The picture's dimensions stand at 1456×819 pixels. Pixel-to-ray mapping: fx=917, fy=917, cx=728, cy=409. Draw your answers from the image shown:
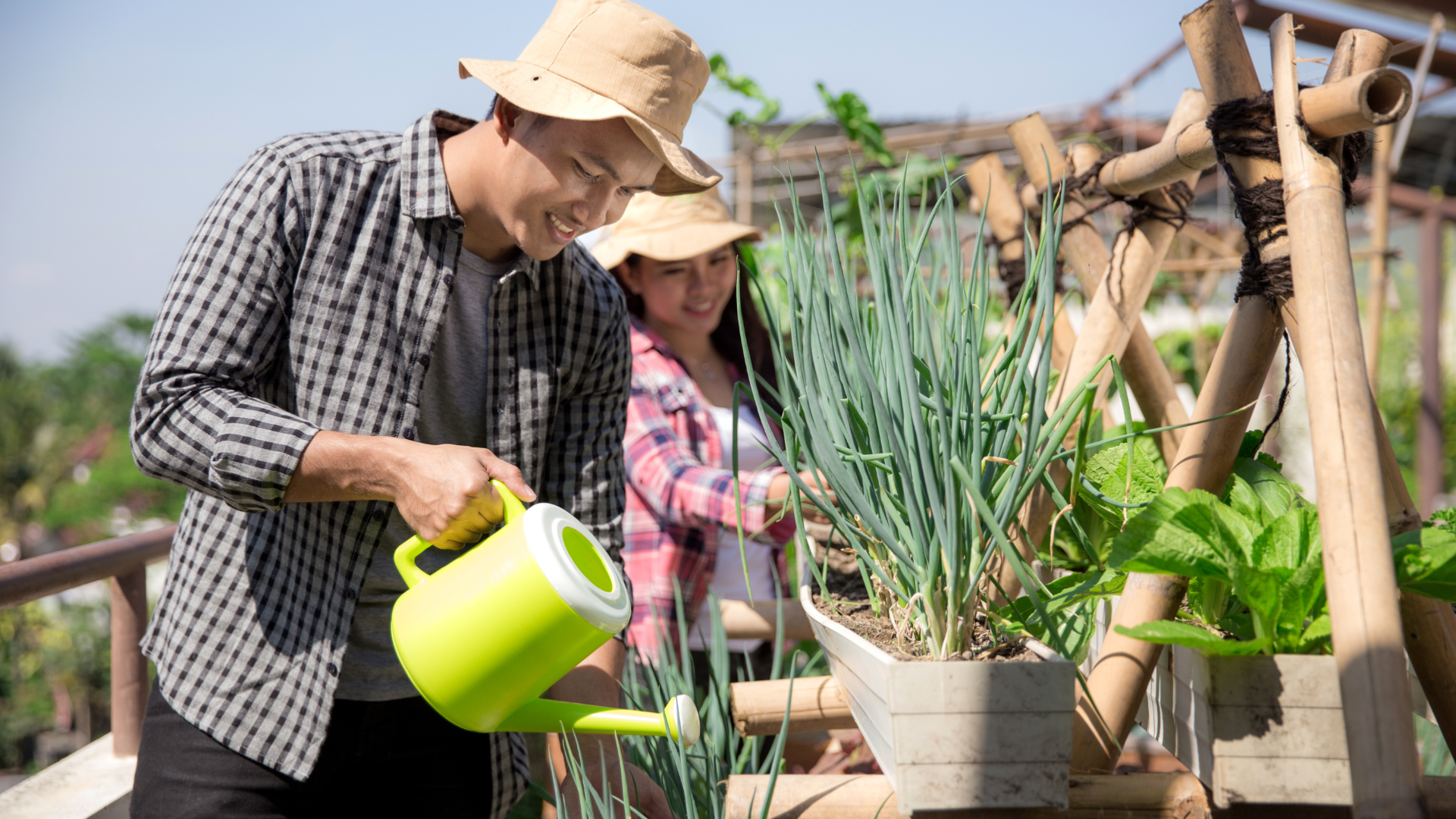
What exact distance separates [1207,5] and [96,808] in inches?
76.7

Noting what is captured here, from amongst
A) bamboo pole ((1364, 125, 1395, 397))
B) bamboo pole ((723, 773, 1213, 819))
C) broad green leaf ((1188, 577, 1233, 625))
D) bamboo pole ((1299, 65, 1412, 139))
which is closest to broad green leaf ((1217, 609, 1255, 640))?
broad green leaf ((1188, 577, 1233, 625))

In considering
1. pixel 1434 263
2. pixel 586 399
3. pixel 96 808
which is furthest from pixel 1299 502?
pixel 1434 263

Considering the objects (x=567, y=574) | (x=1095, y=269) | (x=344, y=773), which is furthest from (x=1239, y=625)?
(x=344, y=773)

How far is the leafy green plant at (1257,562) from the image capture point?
622mm

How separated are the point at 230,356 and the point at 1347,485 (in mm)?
959

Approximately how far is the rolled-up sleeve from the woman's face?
3.20 ft

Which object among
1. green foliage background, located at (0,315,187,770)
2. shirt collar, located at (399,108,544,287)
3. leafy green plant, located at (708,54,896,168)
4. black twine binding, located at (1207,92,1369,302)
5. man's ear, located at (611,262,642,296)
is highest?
leafy green plant, located at (708,54,896,168)

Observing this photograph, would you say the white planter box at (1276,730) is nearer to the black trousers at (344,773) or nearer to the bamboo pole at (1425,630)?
the bamboo pole at (1425,630)

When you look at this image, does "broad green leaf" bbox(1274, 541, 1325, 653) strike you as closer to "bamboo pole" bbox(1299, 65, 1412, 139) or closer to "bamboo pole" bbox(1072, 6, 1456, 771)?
"bamboo pole" bbox(1072, 6, 1456, 771)

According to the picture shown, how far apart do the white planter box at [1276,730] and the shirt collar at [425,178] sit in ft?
2.84

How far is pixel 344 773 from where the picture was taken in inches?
44.7

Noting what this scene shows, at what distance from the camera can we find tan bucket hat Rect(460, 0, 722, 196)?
0.96 m

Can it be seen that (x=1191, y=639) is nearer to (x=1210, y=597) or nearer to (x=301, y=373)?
(x=1210, y=597)

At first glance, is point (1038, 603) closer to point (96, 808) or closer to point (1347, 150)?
point (1347, 150)
